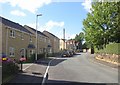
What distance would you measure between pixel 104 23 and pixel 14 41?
48.7 ft

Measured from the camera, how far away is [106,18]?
144ft

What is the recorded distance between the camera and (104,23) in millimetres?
44312

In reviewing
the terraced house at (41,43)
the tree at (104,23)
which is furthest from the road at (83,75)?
the terraced house at (41,43)

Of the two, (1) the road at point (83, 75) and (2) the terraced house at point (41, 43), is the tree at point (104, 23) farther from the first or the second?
(2) the terraced house at point (41, 43)

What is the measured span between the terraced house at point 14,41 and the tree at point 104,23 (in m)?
11.9

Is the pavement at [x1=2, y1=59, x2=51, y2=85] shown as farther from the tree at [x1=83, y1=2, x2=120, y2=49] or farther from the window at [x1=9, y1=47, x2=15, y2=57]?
the tree at [x1=83, y1=2, x2=120, y2=49]

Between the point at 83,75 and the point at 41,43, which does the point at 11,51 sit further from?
the point at 41,43

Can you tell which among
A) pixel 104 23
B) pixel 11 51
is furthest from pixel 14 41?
pixel 104 23

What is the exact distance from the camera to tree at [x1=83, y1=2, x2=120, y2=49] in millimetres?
43281

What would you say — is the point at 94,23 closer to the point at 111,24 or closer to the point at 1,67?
the point at 111,24

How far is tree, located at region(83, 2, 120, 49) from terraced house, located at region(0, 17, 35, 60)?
11850 millimetres

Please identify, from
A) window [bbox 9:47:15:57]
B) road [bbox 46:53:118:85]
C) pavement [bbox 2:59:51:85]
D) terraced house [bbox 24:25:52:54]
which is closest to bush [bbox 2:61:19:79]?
pavement [bbox 2:59:51:85]

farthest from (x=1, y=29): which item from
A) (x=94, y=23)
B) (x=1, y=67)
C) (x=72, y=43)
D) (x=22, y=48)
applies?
(x=72, y=43)

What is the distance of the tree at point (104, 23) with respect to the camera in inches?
→ 1704
